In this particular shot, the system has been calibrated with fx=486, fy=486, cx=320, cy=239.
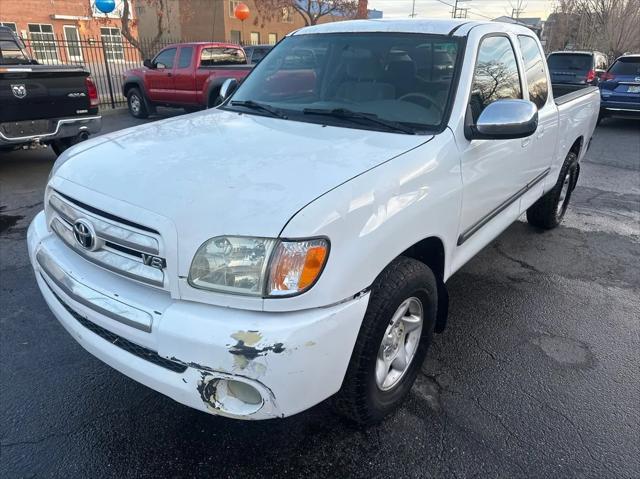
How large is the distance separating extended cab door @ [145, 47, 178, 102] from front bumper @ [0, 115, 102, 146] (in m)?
5.32

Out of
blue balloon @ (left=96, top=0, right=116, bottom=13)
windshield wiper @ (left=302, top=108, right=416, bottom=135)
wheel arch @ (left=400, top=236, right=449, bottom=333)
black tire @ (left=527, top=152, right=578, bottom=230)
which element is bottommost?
black tire @ (left=527, top=152, right=578, bottom=230)

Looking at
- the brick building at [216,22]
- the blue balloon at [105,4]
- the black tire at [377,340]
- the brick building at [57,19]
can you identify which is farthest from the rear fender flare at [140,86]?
the brick building at [216,22]

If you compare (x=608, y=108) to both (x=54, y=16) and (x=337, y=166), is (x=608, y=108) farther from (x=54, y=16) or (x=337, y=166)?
(x=54, y=16)

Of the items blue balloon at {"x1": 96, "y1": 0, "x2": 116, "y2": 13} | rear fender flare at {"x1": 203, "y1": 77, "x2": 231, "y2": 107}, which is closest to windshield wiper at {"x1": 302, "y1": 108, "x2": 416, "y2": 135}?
rear fender flare at {"x1": 203, "y1": 77, "x2": 231, "y2": 107}

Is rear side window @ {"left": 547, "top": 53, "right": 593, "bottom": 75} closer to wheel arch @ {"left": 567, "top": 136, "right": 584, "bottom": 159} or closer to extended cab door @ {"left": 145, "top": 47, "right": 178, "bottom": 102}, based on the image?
wheel arch @ {"left": 567, "top": 136, "right": 584, "bottom": 159}

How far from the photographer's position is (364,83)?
2.98 meters

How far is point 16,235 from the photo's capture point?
4699 mm

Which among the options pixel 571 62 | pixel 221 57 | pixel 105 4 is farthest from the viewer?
pixel 105 4

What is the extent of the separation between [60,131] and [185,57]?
19.4ft

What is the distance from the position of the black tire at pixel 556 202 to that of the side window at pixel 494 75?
1623mm

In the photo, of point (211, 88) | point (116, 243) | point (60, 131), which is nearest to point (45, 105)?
point (60, 131)

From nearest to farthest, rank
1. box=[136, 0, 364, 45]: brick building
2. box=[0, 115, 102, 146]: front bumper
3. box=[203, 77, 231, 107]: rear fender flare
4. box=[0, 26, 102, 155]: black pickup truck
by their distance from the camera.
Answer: box=[0, 26, 102, 155]: black pickup truck
box=[0, 115, 102, 146]: front bumper
box=[203, 77, 231, 107]: rear fender flare
box=[136, 0, 364, 45]: brick building

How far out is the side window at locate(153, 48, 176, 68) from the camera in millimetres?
12188

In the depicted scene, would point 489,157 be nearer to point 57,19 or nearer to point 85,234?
point 85,234
